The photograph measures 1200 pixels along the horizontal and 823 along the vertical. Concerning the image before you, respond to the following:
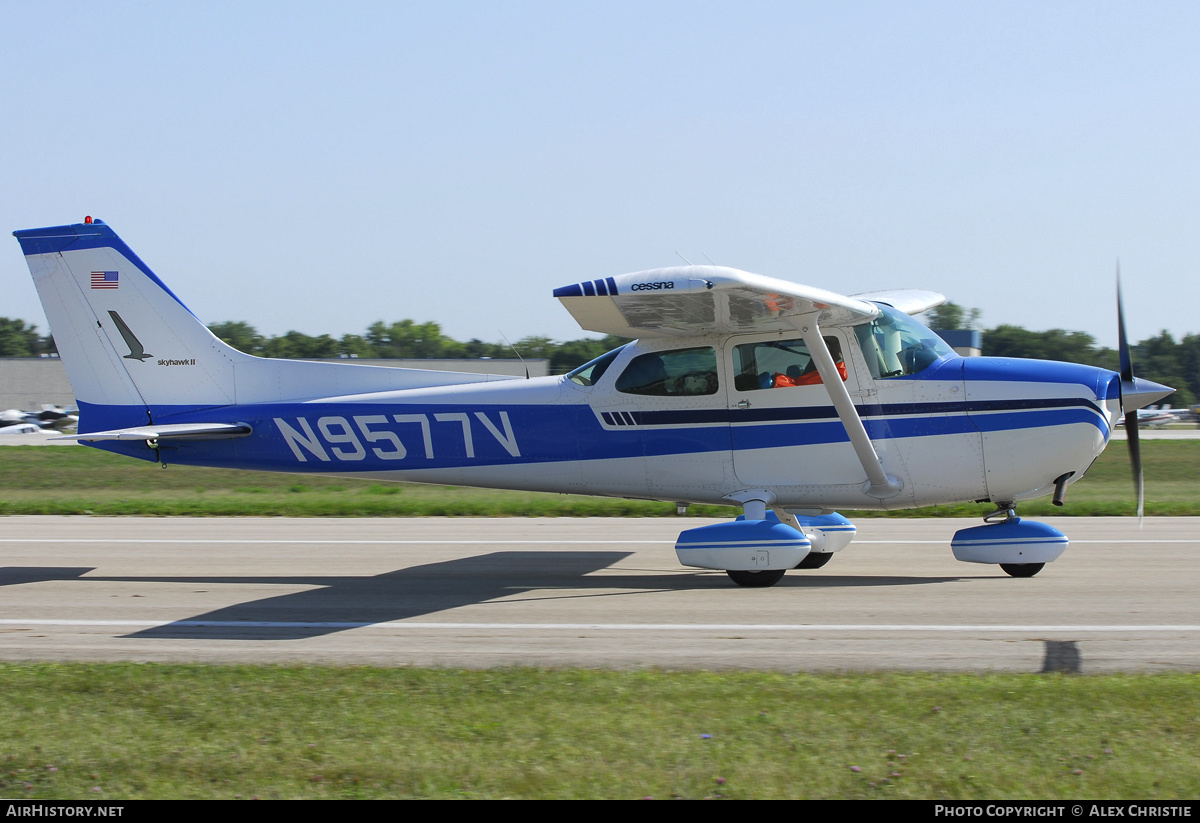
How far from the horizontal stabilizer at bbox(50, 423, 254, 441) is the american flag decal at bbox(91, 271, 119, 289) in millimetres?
1419

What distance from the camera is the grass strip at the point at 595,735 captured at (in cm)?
366

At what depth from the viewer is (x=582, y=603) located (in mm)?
7766

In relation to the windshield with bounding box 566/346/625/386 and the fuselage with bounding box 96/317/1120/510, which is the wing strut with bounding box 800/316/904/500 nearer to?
the fuselage with bounding box 96/317/1120/510

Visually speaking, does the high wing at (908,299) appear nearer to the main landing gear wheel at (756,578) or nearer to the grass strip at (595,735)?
the main landing gear wheel at (756,578)

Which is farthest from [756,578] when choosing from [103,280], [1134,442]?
[103,280]

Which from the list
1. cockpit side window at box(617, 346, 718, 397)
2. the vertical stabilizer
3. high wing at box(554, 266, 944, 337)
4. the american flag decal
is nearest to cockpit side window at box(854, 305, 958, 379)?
high wing at box(554, 266, 944, 337)

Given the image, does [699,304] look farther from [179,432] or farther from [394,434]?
[179,432]

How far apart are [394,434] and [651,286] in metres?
3.76

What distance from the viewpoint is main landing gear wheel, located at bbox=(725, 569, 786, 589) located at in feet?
27.1

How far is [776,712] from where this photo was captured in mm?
4500

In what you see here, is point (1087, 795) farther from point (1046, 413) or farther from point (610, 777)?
point (1046, 413)

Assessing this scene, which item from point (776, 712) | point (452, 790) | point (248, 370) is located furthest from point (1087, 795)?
point (248, 370)

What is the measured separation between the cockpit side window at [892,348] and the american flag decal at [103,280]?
7.12 metres

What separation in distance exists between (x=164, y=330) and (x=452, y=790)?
7533 mm
